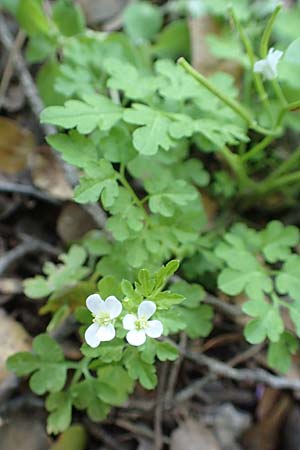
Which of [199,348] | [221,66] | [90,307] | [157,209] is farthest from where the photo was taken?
[221,66]

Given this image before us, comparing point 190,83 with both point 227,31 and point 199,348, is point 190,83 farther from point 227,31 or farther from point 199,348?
point 199,348

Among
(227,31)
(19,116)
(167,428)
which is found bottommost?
(167,428)

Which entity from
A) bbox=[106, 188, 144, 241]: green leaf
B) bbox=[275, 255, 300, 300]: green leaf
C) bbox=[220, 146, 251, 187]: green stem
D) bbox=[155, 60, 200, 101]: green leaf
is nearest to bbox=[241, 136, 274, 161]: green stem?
bbox=[220, 146, 251, 187]: green stem

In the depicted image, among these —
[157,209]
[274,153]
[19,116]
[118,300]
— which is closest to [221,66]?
[274,153]

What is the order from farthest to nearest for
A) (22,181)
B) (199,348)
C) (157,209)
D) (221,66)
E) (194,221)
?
(221,66)
(22,181)
(199,348)
(194,221)
(157,209)

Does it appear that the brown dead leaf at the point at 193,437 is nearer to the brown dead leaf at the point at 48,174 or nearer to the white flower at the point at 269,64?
the brown dead leaf at the point at 48,174

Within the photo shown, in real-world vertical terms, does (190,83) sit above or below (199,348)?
above

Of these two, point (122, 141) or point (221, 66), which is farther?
point (221, 66)
